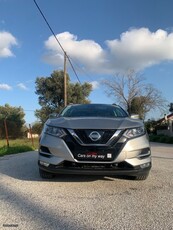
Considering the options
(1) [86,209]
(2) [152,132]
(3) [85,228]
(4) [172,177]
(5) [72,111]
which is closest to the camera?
(3) [85,228]

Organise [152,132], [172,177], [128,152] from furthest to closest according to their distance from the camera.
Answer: [152,132]
[172,177]
[128,152]

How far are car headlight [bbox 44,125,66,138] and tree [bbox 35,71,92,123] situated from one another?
43.9 metres

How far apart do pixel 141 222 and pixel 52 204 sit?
47.9 inches

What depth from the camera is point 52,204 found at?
427 centimetres

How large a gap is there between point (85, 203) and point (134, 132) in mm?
1593

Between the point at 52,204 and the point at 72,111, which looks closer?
the point at 52,204

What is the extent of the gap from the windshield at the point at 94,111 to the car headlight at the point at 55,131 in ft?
3.09

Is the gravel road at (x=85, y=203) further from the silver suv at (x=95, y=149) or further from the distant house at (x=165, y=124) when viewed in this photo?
the distant house at (x=165, y=124)

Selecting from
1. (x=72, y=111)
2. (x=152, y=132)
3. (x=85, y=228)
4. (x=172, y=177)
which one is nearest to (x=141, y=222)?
(x=85, y=228)

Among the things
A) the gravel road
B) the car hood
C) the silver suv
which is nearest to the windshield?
the car hood

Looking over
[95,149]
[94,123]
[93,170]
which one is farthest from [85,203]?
[94,123]

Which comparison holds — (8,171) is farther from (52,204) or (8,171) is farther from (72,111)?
(52,204)

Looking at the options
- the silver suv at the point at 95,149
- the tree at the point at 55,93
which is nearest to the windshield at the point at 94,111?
the silver suv at the point at 95,149

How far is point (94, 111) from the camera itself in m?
6.81
